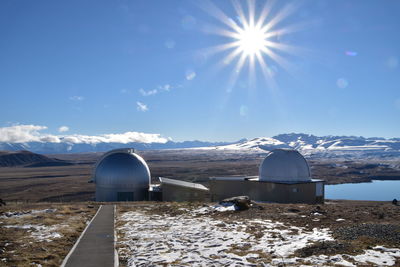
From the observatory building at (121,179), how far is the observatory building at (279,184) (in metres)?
8.14

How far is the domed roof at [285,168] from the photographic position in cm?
3419

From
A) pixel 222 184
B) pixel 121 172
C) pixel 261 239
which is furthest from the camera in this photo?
pixel 222 184

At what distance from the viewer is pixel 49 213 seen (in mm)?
22203

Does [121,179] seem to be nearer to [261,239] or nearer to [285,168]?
[285,168]

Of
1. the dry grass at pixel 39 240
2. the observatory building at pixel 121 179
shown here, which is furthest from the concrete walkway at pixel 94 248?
the observatory building at pixel 121 179

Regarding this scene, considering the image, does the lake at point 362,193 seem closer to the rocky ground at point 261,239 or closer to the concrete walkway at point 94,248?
the rocky ground at point 261,239

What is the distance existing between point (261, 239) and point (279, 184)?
787 inches

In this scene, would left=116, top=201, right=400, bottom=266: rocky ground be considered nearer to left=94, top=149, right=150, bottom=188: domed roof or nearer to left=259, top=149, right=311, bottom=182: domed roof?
left=259, top=149, right=311, bottom=182: domed roof

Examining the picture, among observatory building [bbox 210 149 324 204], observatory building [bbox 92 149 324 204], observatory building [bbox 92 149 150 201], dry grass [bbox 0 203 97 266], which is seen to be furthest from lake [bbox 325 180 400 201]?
dry grass [bbox 0 203 97 266]

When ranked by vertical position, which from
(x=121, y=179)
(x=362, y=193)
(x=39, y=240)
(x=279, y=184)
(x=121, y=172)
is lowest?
(x=362, y=193)

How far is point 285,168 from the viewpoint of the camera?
34.2 m

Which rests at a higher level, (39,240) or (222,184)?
(222,184)

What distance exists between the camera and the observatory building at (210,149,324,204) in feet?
108

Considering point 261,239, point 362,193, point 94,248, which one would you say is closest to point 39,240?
point 94,248
